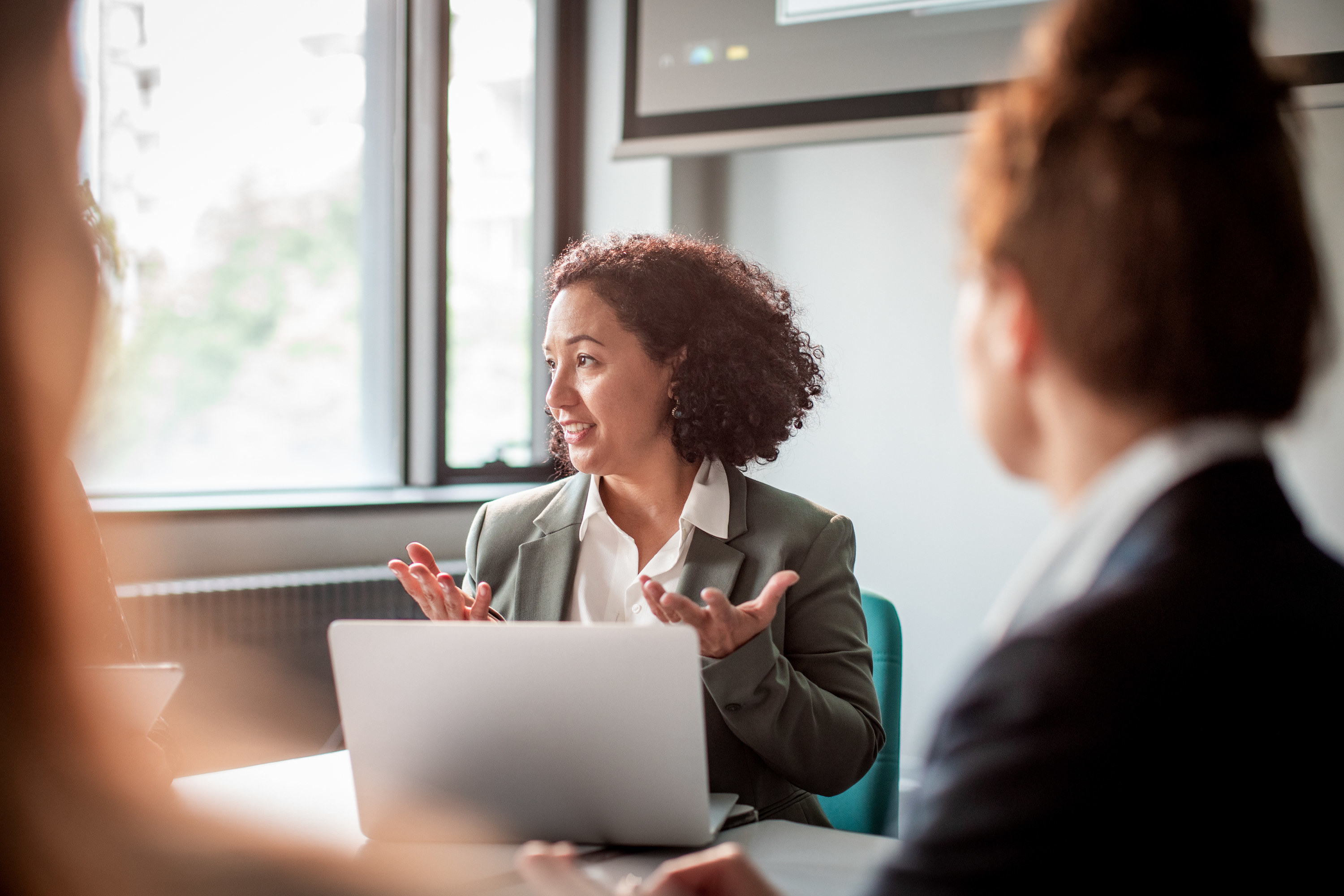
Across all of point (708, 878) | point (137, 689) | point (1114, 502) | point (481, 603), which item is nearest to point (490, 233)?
point (481, 603)

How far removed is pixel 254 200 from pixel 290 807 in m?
2.21

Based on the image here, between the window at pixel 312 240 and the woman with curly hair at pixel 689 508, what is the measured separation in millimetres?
1368

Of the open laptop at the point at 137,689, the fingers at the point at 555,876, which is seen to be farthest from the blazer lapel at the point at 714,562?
the fingers at the point at 555,876

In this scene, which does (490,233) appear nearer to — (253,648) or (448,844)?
(253,648)

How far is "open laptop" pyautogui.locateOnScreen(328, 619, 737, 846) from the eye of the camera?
3.36 ft

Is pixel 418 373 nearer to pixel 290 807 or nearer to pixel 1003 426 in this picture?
pixel 290 807

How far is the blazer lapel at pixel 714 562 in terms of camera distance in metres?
1.61

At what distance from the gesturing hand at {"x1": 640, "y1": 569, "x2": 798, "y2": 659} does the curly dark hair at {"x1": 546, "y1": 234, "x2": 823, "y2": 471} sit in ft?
1.81

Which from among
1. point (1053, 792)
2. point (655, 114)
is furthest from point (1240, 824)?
point (655, 114)

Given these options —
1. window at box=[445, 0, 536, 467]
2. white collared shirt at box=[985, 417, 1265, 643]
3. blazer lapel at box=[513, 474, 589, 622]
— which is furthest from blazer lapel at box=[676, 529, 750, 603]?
window at box=[445, 0, 536, 467]

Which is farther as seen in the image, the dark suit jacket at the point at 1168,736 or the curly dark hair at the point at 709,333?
the curly dark hair at the point at 709,333

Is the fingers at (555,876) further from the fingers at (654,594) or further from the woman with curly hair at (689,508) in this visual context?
the woman with curly hair at (689,508)

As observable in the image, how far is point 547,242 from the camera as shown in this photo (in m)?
3.65

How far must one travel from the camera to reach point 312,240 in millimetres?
3203
